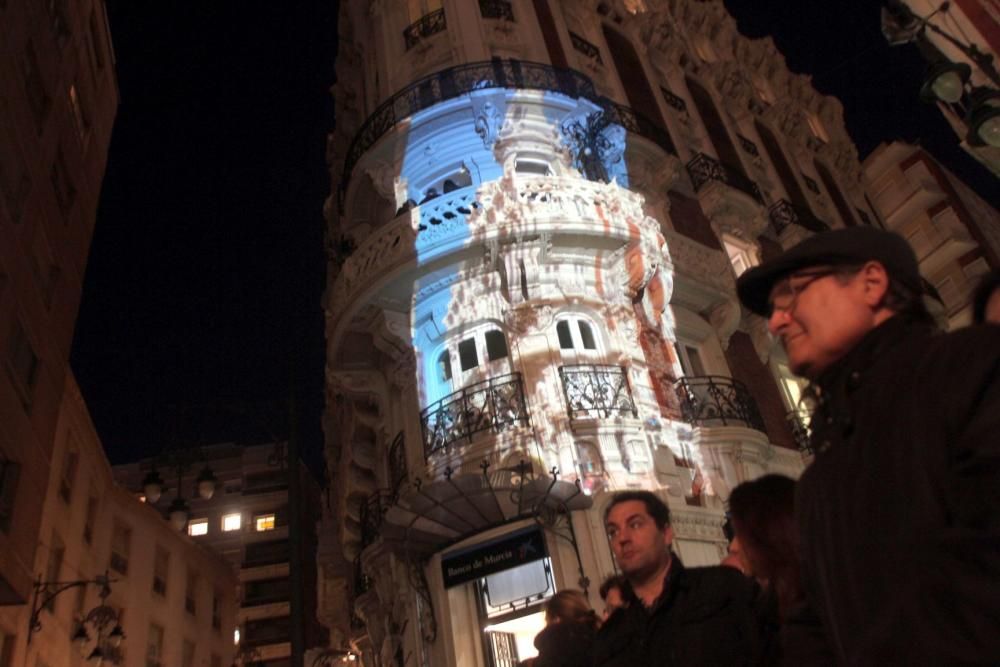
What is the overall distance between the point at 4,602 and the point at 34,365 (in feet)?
14.6

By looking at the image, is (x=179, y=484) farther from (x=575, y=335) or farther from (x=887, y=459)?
(x=887, y=459)

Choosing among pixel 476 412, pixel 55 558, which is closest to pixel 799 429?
pixel 476 412

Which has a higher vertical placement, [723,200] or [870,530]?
[723,200]

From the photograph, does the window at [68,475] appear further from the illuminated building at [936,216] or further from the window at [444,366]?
the illuminated building at [936,216]

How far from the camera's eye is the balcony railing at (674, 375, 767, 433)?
1325cm

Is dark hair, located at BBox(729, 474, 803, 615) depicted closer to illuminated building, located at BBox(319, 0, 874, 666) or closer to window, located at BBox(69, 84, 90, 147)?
illuminated building, located at BBox(319, 0, 874, 666)

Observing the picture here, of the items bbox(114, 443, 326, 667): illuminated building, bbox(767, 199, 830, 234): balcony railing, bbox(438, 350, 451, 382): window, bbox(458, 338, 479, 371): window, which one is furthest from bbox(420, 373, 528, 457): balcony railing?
bbox(114, 443, 326, 667): illuminated building

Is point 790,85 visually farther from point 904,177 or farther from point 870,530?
point 870,530

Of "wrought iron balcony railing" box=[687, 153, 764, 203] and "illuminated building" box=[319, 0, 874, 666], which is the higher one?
"wrought iron balcony railing" box=[687, 153, 764, 203]

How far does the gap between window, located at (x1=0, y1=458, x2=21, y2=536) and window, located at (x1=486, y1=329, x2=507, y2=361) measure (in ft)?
27.3

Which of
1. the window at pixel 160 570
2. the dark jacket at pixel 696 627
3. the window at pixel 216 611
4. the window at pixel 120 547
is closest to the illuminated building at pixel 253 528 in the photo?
the window at pixel 216 611

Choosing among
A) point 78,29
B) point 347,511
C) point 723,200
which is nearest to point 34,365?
point 347,511

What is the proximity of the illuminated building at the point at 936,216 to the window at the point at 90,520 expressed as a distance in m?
27.8

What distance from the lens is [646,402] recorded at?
12617 millimetres
